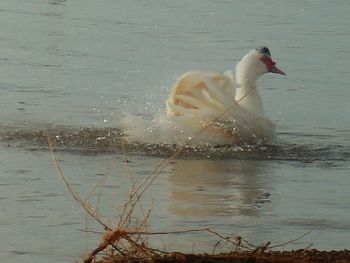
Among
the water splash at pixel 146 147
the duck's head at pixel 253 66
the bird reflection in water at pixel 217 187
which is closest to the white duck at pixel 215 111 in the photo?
the water splash at pixel 146 147

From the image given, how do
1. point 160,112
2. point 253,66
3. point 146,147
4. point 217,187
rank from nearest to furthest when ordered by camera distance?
point 217,187
point 146,147
point 160,112
point 253,66

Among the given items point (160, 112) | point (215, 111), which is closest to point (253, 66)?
point (160, 112)

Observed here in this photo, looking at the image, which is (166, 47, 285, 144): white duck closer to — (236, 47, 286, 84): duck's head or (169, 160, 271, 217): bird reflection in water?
(169, 160, 271, 217): bird reflection in water

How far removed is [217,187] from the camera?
8.59 meters

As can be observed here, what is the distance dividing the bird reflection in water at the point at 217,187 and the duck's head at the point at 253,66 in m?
1.78

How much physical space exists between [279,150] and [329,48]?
19.4 feet

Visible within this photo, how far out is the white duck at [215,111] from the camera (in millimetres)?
10047

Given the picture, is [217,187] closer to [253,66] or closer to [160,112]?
[160,112]

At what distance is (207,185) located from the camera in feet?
28.4

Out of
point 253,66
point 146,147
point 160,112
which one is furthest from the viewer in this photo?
point 253,66

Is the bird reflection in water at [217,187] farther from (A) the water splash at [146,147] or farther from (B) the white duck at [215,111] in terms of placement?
(B) the white duck at [215,111]

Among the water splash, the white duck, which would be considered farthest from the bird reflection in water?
the white duck

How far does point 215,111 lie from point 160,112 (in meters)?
1.36

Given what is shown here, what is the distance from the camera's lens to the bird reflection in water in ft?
25.4
